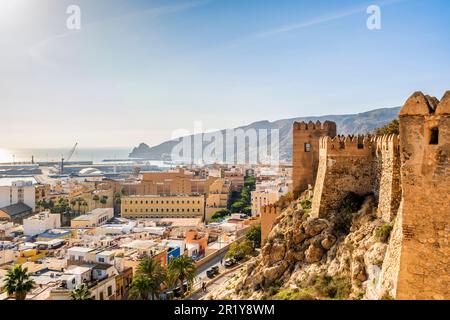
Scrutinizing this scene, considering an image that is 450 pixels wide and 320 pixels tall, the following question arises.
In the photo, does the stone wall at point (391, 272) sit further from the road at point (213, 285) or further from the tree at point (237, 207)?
the tree at point (237, 207)

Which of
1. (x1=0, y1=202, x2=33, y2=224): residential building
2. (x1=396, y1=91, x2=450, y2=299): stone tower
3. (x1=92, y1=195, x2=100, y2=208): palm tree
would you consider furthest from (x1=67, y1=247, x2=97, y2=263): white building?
(x1=92, y1=195, x2=100, y2=208): palm tree

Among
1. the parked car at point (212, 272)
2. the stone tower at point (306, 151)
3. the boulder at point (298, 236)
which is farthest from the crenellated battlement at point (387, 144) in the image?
the parked car at point (212, 272)

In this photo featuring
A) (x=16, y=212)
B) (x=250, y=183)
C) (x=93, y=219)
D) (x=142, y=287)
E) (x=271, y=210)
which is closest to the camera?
(x=271, y=210)

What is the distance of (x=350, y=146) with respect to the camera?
44.2ft

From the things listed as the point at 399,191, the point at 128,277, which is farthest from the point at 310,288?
the point at 128,277

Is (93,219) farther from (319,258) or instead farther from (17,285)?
(319,258)

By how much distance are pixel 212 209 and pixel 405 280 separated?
4815 centimetres

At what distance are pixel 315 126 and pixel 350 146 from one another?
14.6 feet

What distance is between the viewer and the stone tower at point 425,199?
19.5 ft

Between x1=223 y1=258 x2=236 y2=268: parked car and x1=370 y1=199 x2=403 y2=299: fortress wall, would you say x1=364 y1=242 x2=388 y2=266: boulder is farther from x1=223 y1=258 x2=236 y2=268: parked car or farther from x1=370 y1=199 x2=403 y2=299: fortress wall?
x1=223 y1=258 x2=236 y2=268: parked car

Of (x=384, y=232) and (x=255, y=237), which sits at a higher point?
(x=384, y=232)

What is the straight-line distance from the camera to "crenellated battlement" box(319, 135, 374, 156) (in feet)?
43.2

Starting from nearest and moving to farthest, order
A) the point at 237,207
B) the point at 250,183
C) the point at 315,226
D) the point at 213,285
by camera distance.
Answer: the point at 315,226, the point at 213,285, the point at 237,207, the point at 250,183

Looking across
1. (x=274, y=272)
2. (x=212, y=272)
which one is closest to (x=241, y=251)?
(x=212, y=272)
